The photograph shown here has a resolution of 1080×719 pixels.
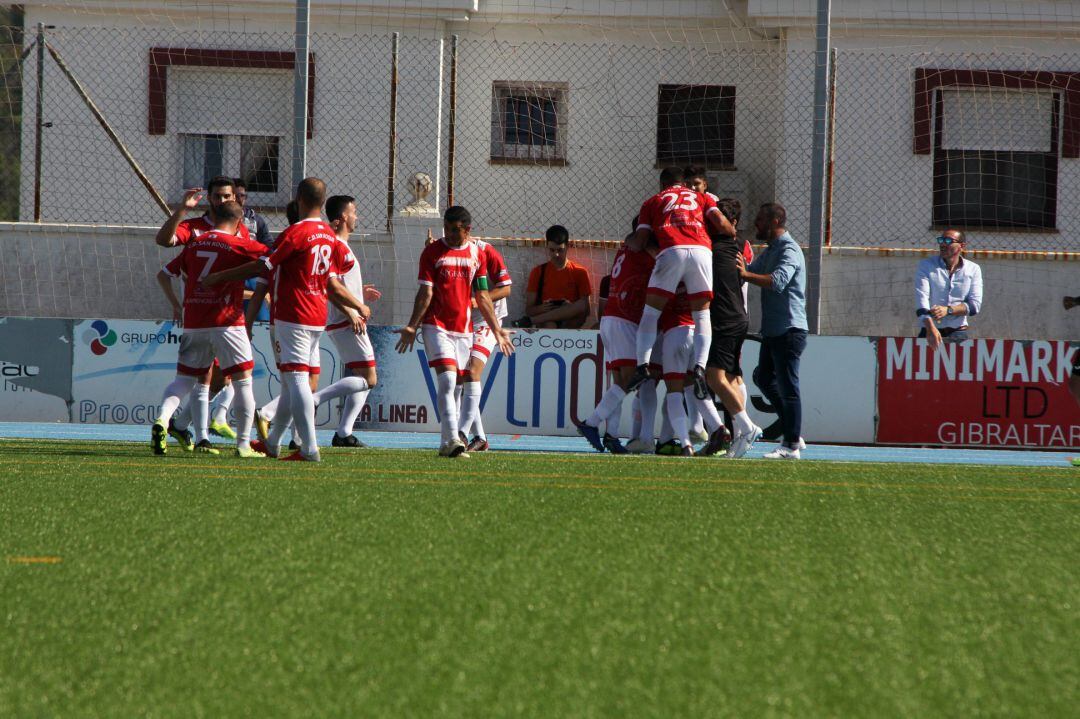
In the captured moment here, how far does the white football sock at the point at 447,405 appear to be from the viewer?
8.56 m

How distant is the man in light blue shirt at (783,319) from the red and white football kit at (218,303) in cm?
353

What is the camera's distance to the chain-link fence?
15.7m

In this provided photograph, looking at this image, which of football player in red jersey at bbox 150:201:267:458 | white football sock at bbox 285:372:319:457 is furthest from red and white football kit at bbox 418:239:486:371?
white football sock at bbox 285:372:319:457

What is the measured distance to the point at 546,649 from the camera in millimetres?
2957

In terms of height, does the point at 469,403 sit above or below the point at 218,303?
below

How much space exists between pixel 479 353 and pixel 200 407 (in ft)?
8.05

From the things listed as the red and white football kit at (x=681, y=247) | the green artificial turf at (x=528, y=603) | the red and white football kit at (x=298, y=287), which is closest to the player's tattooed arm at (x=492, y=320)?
the red and white football kit at (x=681, y=247)

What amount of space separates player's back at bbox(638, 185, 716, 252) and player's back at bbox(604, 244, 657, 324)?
1.23 ft

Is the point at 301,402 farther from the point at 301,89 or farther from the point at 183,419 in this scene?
the point at 301,89

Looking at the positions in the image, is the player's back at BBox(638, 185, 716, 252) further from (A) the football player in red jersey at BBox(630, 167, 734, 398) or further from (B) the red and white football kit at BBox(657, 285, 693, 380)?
(B) the red and white football kit at BBox(657, 285, 693, 380)

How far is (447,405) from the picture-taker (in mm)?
8562

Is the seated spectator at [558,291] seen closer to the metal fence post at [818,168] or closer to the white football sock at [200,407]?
the metal fence post at [818,168]

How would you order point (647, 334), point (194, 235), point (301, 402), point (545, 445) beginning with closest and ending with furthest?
point (301, 402) < point (194, 235) < point (647, 334) < point (545, 445)

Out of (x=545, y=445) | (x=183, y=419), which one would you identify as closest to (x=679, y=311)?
(x=545, y=445)
